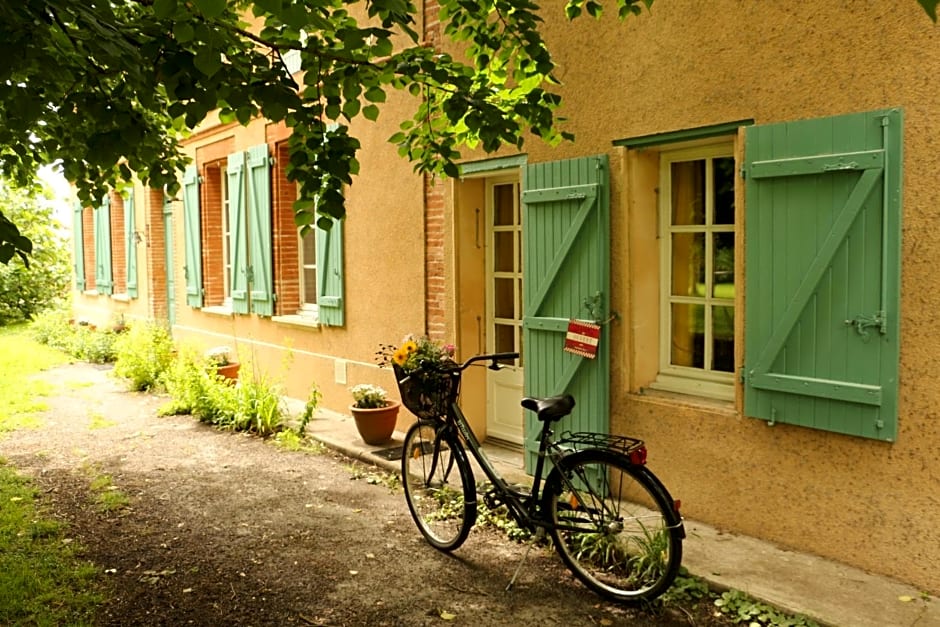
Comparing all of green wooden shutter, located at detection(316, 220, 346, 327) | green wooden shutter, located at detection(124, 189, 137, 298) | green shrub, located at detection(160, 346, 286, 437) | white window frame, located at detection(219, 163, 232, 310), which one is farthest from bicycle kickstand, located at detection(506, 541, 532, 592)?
green wooden shutter, located at detection(124, 189, 137, 298)

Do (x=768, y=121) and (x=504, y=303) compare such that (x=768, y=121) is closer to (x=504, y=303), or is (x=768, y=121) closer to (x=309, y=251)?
(x=504, y=303)

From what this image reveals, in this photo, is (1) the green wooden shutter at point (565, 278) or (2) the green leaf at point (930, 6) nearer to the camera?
(2) the green leaf at point (930, 6)

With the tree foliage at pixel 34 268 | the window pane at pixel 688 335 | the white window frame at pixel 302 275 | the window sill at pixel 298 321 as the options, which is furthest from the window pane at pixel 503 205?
the tree foliage at pixel 34 268

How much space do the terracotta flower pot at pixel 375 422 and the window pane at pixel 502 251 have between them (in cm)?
161

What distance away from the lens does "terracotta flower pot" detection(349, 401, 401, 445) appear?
6669 millimetres

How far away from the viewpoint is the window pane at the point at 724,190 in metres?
4.59

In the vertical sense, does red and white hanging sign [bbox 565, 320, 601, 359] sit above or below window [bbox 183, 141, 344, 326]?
below

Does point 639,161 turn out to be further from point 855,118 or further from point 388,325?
point 388,325

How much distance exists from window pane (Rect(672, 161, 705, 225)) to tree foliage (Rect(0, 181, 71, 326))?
9659mm

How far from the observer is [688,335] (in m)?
4.90

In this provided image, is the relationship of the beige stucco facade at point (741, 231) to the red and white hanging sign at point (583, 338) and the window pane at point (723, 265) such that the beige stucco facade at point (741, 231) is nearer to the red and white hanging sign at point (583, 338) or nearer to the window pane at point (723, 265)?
the red and white hanging sign at point (583, 338)

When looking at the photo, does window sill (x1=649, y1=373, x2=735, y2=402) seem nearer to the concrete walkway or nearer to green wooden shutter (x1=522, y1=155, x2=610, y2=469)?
green wooden shutter (x1=522, y1=155, x2=610, y2=469)

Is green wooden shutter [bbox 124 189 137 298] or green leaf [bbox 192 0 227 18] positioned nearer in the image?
green leaf [bbox 192 0 227 18]

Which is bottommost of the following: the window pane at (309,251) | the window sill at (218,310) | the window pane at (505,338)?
the window pane at (505,338)
